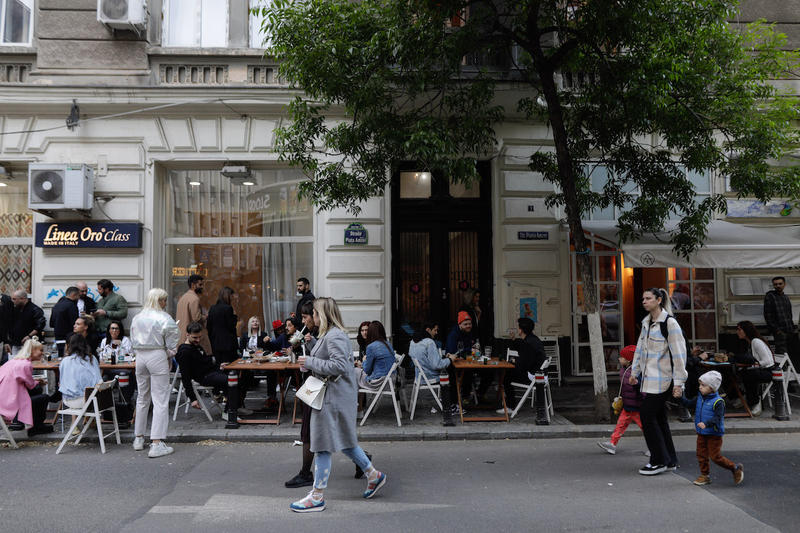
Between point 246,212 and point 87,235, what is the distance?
285 cm

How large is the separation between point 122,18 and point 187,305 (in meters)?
5.27

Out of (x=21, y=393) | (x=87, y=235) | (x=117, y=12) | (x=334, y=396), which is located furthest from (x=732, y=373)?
(x=117, y=12)

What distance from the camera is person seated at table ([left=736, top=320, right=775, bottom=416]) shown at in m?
8.38

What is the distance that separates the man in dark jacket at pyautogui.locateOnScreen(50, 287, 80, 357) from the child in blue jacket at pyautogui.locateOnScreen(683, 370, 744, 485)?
9.20 meters

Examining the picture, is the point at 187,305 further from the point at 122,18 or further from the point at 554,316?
the point at 554,316

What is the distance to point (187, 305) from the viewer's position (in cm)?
981

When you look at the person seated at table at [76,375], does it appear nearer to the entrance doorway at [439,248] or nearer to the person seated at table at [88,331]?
the person seated at table at [88,331]

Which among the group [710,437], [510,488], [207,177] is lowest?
[510,488]

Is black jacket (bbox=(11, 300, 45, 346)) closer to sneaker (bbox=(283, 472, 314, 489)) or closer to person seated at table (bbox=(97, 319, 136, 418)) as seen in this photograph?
person seated at table (bbox=(97, 319, 136, 418))

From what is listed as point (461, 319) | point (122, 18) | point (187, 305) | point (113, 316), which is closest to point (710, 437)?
point (461, 319)

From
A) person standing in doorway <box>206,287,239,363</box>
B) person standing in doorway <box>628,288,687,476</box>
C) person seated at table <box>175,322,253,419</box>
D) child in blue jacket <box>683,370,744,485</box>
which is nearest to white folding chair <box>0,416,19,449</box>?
person seated at table <box>175,322,253,419</box>

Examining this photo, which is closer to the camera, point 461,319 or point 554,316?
point 461,319

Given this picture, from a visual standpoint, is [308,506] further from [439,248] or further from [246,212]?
[246,212]

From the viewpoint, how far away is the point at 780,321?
404 inches
